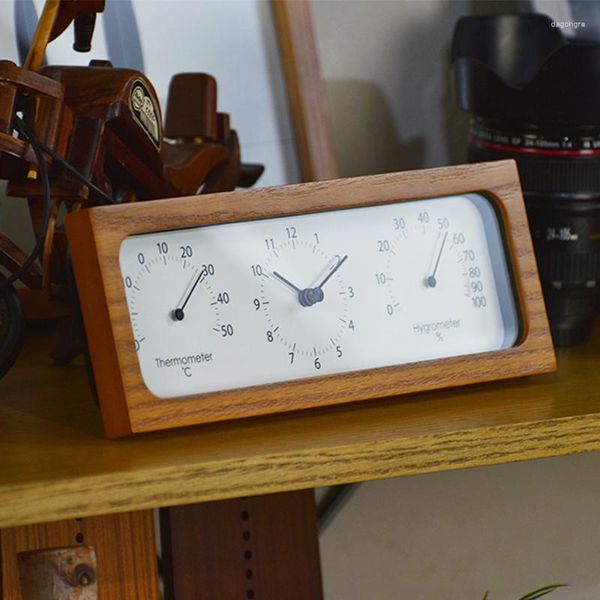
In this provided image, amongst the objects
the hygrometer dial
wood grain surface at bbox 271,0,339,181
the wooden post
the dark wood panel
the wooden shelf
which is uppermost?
wood grain surface at bbox 271,0,339,181

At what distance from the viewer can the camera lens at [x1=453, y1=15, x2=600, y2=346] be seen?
25.4 inches

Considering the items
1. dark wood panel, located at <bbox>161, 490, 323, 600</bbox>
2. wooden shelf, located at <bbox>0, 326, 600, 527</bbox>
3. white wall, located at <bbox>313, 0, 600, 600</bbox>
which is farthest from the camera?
white wall, located at <bbox>313, 0, 600, 600</bbox>

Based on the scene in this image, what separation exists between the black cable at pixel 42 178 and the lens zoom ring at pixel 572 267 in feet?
0.90

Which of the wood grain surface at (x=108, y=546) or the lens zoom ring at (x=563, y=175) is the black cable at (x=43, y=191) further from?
the lens zoom ring at (x=563, y=175)

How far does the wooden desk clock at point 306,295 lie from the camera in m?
0.52

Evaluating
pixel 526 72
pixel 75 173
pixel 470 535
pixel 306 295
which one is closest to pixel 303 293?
pixel 306 295

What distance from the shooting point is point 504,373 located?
0.56 meters

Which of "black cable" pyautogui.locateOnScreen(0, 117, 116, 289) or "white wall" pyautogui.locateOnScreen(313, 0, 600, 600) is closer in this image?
"black cable" pyautogui.locateOnScreen(0, 117, 116, 289)

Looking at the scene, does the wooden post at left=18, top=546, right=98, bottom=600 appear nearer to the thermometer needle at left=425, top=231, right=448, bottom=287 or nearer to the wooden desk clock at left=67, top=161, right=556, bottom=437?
the wooden desk clock at left=67, top=161, right=556, bottom=437

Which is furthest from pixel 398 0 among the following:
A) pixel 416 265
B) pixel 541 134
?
pixel 416 265

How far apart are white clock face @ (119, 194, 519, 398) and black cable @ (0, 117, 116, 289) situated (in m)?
0.05

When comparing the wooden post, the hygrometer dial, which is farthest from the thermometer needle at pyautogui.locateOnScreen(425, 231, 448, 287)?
the wooden post

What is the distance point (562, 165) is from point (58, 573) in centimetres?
38

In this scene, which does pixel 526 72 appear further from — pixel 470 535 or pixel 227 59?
pixel 470 535
